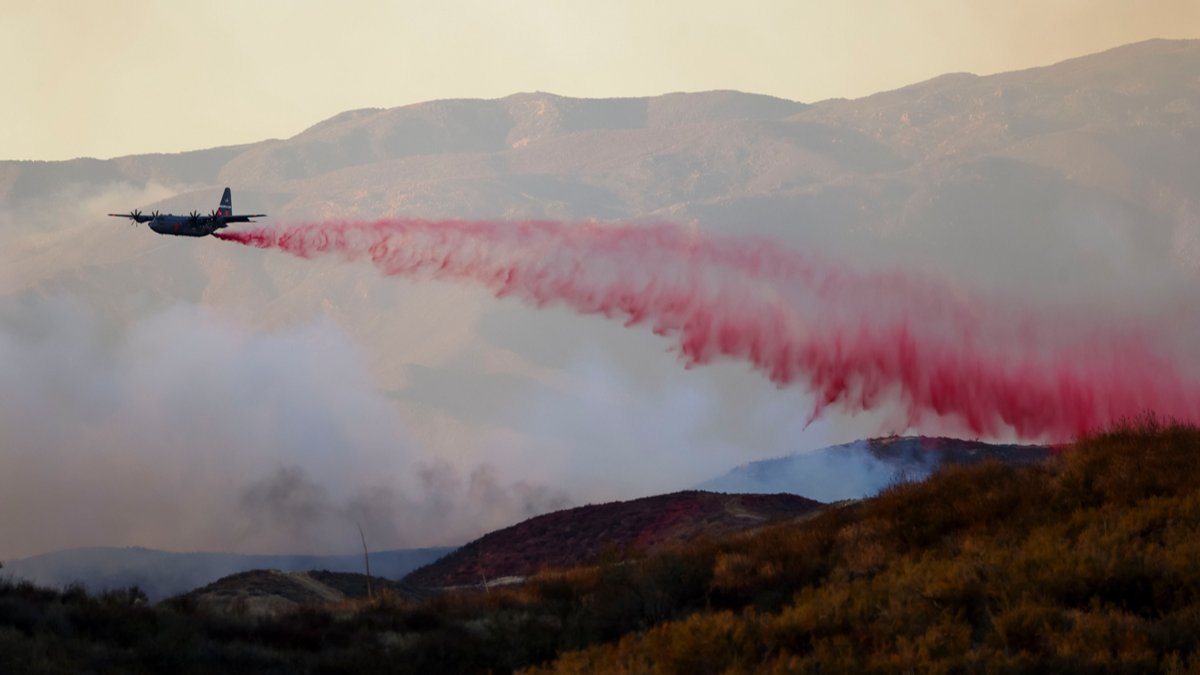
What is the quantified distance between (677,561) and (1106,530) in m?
8.63

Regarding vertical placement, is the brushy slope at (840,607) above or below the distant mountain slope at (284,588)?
above

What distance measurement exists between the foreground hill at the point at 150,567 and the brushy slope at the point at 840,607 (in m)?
91.0

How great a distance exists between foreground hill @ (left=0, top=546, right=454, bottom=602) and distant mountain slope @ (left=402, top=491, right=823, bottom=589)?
5973 cm

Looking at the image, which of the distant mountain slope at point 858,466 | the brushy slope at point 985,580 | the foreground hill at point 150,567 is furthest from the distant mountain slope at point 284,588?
the foreground hill at point 150,567

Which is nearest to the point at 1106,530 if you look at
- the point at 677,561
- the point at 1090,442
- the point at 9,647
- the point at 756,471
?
the point at 1090,442

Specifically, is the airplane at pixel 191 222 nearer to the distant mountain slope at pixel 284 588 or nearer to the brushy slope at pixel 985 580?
the distant mountain slope at pixel 284 588

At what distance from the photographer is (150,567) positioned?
136m

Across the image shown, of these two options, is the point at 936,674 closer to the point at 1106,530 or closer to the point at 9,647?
the point at 1106,530

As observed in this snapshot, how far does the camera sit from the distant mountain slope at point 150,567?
422ft

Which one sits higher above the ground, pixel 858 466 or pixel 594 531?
pixel 858 466

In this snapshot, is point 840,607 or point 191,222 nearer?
point 840,607

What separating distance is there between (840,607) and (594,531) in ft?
110

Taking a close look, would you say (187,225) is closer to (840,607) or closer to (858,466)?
(858,466)

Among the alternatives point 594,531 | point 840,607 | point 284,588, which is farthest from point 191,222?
point 840,607
